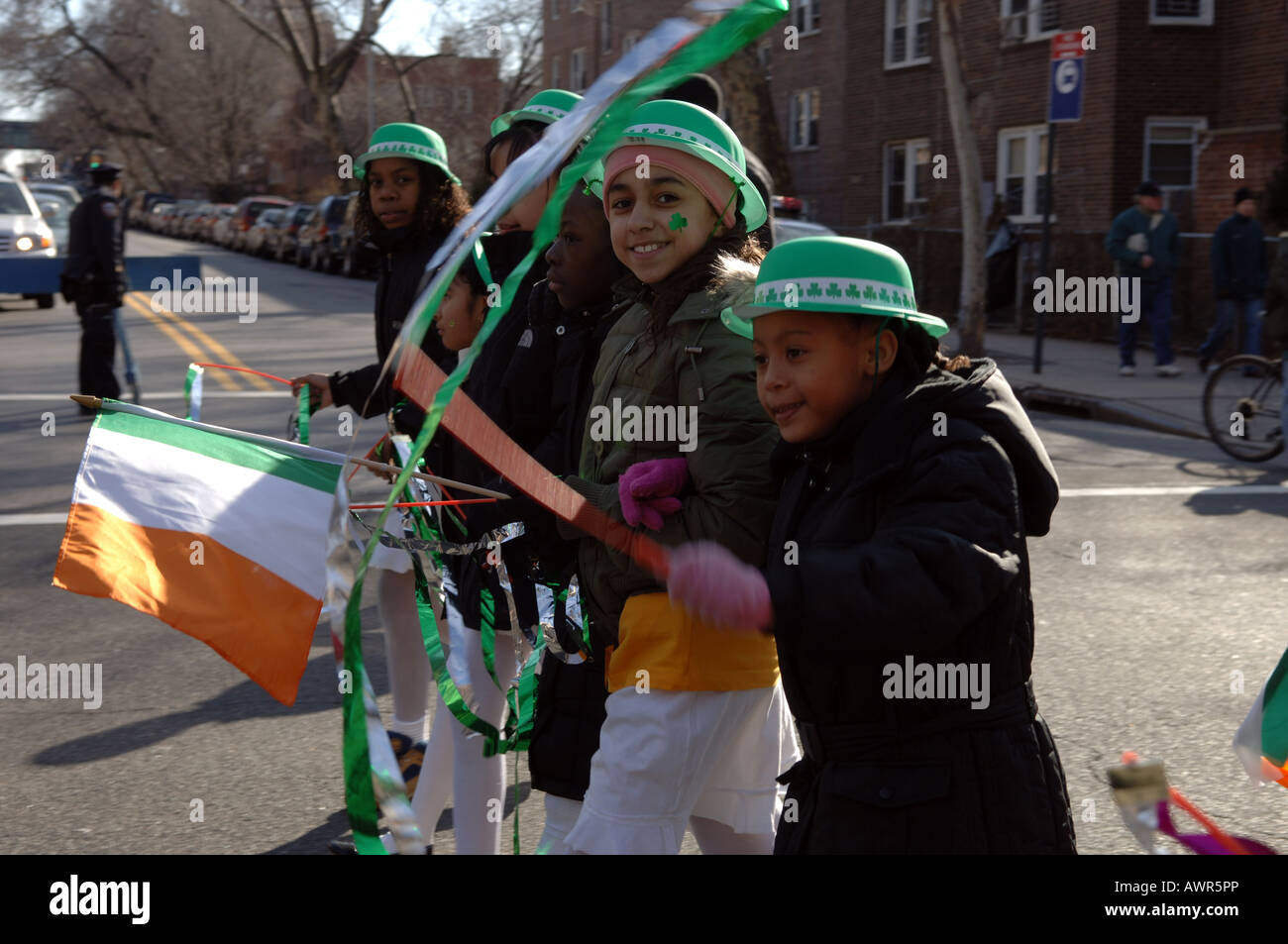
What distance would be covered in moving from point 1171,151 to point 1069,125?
1772mm

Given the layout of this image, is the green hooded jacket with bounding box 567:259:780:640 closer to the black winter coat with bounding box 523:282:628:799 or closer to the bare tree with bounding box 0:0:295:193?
the black winter coat with bounding box 523:282:628:799

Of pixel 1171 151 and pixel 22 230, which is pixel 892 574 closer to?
pixel 22 230

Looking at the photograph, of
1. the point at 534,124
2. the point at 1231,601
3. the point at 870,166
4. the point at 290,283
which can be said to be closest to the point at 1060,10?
the point at 870,166

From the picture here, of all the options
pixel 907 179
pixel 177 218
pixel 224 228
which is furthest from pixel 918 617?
pixel 177 218

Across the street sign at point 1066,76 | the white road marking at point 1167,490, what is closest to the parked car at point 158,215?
the street sign at point 1066,76

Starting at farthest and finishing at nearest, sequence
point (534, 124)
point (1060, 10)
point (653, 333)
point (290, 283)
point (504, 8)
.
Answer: point (504, 8)
point (290, 283)
point (1060, 10)
point (534, 124)
point (653, 333)

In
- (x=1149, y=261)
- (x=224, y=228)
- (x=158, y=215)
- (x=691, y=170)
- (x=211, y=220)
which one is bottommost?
(x=691, y=170)

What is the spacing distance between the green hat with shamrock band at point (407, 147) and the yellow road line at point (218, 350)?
28.4 ft

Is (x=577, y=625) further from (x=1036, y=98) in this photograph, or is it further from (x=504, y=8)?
(x=504, y=8)

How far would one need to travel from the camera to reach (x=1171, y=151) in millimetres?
24844

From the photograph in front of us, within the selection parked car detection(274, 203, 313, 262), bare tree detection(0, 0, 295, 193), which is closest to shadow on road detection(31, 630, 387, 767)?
parked car detection(274, 203, 313, 262)

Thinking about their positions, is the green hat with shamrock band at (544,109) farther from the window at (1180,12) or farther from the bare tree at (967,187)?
the window at (1180,12)
